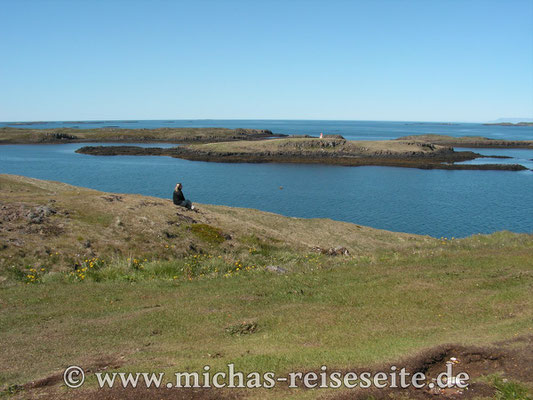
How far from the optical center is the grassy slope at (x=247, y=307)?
10555 mm

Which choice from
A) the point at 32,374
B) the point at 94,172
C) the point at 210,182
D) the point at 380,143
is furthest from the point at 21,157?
the point at 32,374

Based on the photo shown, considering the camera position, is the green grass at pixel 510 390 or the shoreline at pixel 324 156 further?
the shoreline at pixel 324 156

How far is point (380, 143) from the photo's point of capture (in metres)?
150

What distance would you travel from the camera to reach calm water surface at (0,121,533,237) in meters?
59.2

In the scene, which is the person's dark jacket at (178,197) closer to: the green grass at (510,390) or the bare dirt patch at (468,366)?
the bare dirt patch at (468,366)

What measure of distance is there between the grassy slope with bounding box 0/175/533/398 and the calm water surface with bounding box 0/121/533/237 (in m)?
35.1

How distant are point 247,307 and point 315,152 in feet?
431

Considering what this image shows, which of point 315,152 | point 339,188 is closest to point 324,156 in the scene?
point 315,152

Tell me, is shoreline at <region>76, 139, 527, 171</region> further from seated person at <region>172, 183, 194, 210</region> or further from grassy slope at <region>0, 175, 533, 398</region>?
grassy slope at <region>0, 175, 533, 398</region>

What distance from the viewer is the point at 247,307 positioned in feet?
47.1

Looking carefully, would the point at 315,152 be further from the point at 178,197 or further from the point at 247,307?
the point at 247,307

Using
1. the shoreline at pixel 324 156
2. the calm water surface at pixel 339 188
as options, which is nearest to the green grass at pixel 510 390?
the calm water surface at pixel 339 188

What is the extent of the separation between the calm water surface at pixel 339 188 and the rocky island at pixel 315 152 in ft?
41.4

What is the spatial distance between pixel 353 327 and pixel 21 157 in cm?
14687
